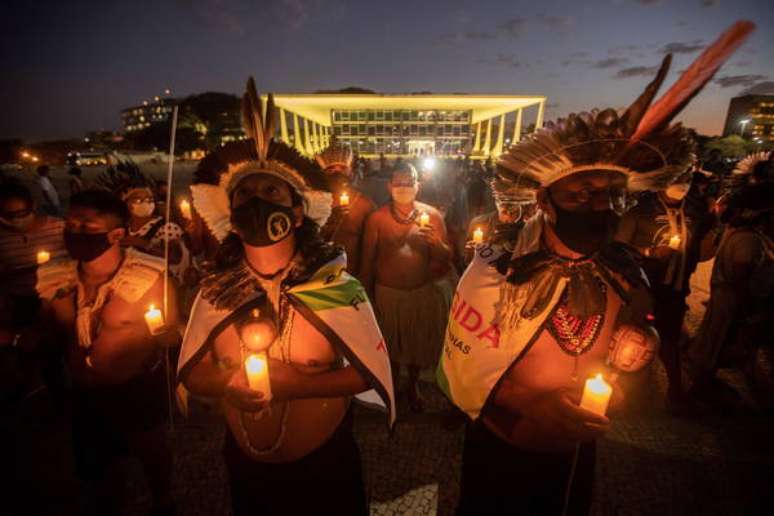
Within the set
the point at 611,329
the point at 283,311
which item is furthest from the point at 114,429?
the point at 611,329

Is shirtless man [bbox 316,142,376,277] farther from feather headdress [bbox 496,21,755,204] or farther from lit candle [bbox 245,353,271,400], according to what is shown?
lit candle [bbox 245,353,271,400]

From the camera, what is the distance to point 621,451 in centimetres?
359

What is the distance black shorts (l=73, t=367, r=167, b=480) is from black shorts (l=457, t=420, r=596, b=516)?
254 cm

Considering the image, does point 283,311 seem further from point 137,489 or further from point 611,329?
point 137,489

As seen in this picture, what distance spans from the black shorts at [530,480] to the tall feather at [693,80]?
183 cm

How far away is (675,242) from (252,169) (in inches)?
170

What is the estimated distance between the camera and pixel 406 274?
14.8 ft

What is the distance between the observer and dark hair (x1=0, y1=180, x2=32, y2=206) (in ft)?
13.2

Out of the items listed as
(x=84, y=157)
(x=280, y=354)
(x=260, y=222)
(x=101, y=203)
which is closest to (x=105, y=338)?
(x=101, y=203)

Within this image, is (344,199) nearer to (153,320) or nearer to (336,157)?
(336,157)

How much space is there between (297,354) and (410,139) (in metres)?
76.6

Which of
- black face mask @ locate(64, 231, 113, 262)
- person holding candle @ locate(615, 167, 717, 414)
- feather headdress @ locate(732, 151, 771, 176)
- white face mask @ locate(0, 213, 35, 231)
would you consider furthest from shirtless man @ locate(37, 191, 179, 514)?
feather headdress @ locate(732, 151, 771, 176)

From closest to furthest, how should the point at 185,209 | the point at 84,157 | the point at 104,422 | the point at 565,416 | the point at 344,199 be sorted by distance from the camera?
the point at 565,416, the point at 104,422, the point at 344,199, the point at 185,209, the point at 84,157

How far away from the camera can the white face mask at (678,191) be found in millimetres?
3954
